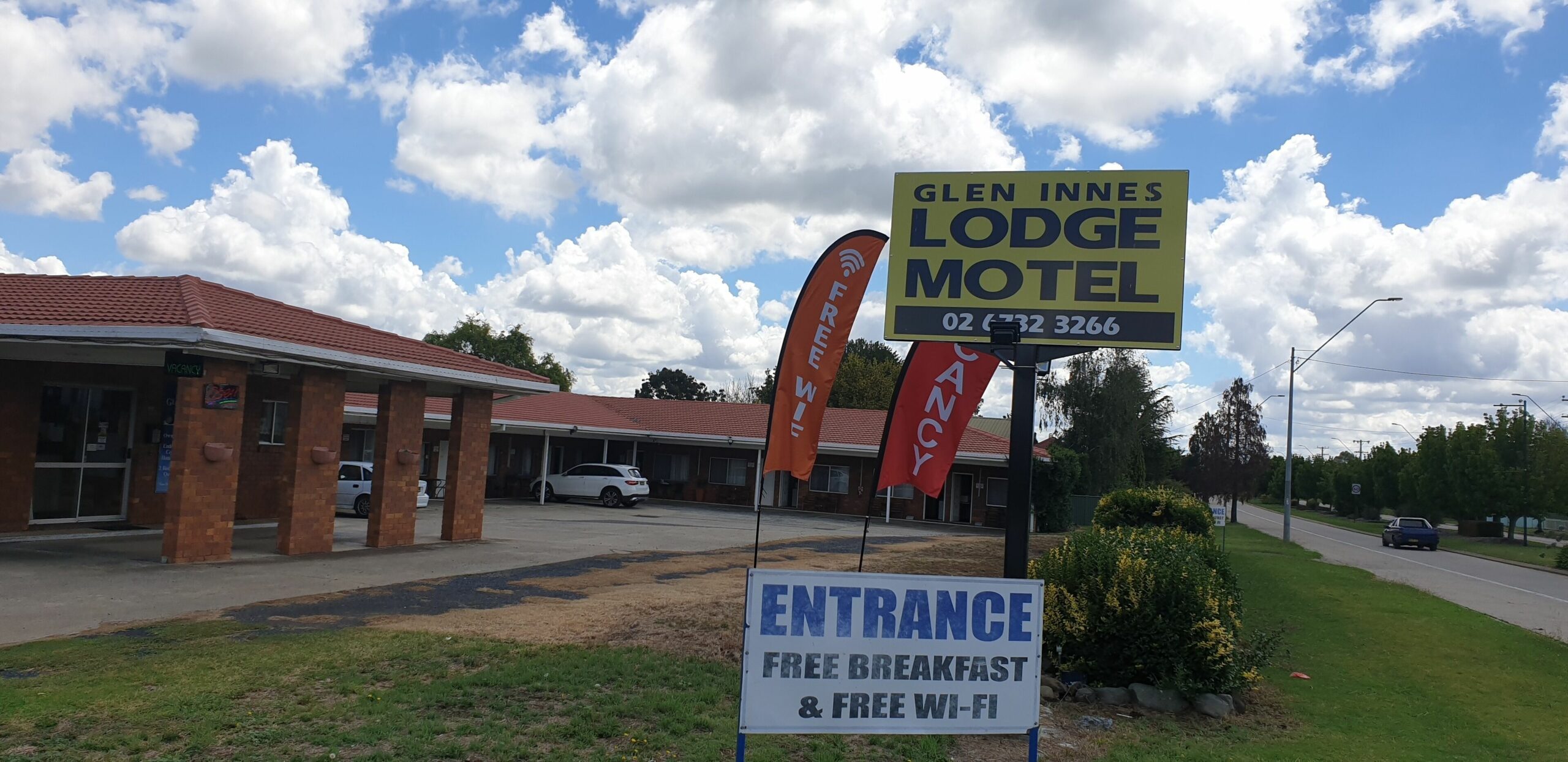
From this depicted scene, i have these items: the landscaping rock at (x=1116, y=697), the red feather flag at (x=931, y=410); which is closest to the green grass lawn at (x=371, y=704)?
the landscaping rock at (x=1116, y=697)

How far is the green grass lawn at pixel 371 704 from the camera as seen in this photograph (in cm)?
583

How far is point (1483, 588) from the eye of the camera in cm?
2338

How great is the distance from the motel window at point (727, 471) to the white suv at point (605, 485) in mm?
5483

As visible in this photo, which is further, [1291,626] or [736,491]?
[736,491]

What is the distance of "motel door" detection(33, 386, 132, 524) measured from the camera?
649 inches

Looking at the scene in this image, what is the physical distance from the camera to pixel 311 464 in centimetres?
1536

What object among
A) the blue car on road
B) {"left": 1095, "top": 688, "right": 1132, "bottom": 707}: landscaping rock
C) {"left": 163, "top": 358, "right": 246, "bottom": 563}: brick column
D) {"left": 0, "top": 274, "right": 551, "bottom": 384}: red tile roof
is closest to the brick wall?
{"left": 0, "top": 274, "right": 551, "bottom": 384}: red tile roof

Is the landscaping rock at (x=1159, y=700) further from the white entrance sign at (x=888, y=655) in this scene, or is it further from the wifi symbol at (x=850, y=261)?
the wifi symbol at (x=850, y=261)

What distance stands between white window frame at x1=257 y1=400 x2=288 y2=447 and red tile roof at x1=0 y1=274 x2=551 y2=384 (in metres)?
4.21

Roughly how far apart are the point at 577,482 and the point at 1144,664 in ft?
93.6

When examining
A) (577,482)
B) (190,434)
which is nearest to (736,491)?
(577,482)

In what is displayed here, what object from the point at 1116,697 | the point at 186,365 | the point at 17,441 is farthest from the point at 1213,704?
the point at 17,441

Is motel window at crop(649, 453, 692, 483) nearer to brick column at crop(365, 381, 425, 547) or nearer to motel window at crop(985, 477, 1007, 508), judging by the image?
motel window at crop(985, 477, 1007, 508)

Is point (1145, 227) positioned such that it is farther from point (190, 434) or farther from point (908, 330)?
point (190, 434)
